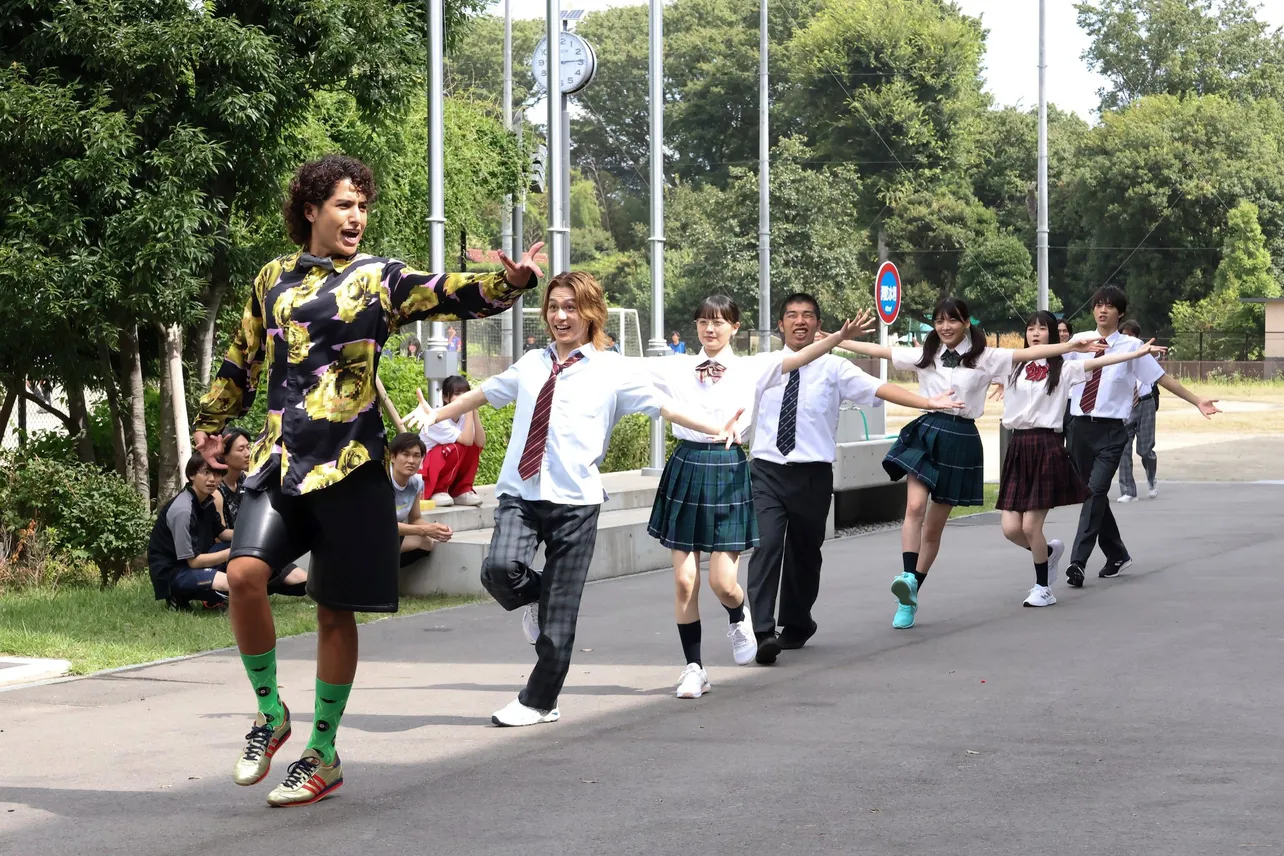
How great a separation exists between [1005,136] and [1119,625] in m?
61.8

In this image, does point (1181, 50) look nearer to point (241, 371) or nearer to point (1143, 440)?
point (1143, 440)

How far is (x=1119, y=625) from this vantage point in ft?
31.0

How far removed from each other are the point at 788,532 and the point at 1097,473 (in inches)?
149

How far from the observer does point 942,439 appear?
31.3 feet

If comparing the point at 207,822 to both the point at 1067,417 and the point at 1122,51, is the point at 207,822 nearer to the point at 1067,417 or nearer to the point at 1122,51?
the point at 1067,417

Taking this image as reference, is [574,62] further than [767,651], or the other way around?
[574,62]

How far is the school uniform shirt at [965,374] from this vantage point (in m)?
9.56

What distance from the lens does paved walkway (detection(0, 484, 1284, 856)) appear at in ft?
16.9

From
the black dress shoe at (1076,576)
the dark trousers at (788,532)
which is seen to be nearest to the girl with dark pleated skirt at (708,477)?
the dark trousers at (788,532)

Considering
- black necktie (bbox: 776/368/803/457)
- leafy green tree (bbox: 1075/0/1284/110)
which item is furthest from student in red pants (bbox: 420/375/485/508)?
leafy green tree (bbox: 1075/0/1284/110)

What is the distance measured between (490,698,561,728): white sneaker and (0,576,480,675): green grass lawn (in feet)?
8.34

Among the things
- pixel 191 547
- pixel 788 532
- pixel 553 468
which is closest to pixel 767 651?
pixel 788 532

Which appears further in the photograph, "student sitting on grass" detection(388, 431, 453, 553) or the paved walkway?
"student sitting on grass" detection(388, 431, 453, 553)

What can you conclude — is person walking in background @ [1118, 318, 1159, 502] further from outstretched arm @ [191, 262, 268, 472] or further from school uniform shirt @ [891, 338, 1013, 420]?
outstretched arm @ [191, 262, 268, 472]
